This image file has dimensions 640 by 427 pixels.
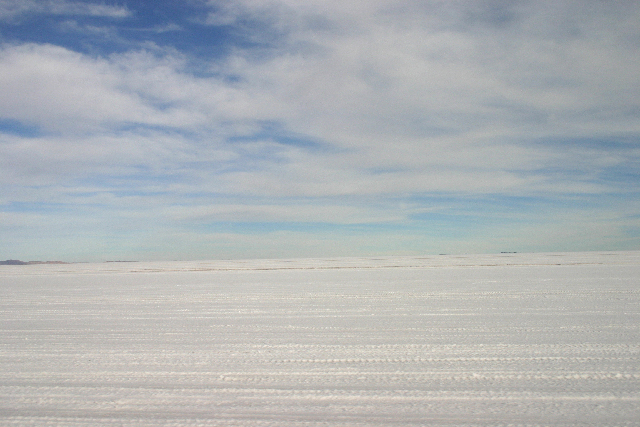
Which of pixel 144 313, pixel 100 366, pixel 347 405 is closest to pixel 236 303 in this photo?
pixel 144 313

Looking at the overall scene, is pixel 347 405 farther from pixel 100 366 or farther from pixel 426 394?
pixel 100 366

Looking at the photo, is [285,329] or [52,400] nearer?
[52,400]

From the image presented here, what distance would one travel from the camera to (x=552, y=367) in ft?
12.2

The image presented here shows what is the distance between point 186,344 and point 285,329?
1365mm

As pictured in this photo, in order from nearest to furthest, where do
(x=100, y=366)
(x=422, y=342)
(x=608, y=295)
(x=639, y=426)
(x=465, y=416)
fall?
(x=639, y=426) → (x=465, y=416) → (x=100, y=366) → (x=422, y=342) → (x=608, y=295)

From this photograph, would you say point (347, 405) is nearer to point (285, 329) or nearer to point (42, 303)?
point (285, 329)

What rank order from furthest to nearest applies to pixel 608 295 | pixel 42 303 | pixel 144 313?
pixel 42 303, pixel 608 295, pixel 144 313

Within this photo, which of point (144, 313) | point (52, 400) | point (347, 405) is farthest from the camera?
point (144, 313)

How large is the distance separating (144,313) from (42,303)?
11.5ft

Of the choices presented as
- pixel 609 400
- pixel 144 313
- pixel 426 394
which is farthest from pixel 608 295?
pixel 144 313

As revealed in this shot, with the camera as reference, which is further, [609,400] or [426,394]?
[426,394]

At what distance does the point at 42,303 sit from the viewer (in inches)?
361

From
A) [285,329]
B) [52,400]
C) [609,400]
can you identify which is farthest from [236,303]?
[609,400]

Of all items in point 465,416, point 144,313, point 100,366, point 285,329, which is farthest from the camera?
point 144,313
